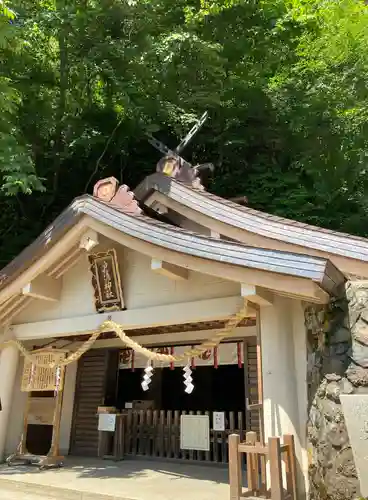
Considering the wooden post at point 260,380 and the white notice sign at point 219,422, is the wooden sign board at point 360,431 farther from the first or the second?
the white notice sign at point 219,422

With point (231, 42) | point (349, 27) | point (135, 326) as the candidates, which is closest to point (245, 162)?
point (231, 42)

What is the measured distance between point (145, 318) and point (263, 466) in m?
2.99

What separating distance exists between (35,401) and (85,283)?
3.88 m

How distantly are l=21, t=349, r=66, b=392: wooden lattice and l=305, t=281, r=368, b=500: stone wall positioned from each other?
548cm

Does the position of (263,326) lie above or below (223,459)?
above

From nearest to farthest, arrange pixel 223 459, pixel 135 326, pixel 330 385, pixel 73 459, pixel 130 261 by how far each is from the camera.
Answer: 1. pixel 330 385
2. pixel 135 326
3. pixel 130 261
4. pixel 223 459
5. pixel 73 459

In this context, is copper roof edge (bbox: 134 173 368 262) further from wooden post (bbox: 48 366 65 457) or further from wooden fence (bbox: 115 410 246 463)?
wooden post (bbox: 48 366 65 457)

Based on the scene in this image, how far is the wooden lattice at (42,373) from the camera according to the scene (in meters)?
8.90

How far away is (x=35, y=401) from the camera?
1027cm

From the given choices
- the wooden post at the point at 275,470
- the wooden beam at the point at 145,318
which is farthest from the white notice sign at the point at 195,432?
the wooden post at the point at 275,470

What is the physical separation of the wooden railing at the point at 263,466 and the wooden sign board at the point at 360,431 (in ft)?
2.89

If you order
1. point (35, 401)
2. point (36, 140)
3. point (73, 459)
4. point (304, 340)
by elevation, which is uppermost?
point (36, 140)

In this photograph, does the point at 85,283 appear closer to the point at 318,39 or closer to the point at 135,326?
the point at 135,326

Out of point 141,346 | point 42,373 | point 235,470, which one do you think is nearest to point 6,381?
point 42,373
